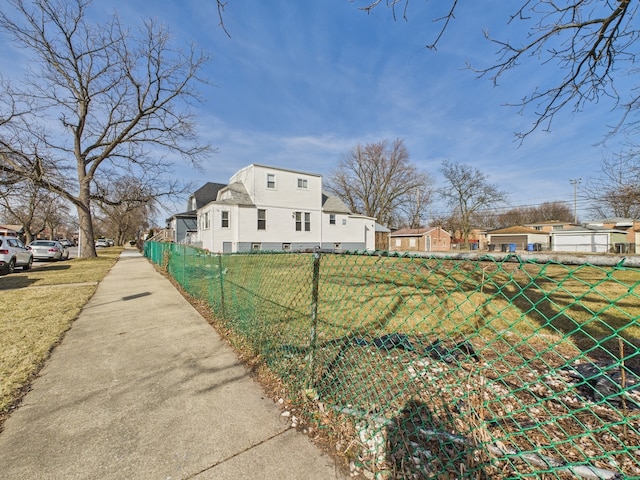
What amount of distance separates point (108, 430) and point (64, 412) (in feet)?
1.94

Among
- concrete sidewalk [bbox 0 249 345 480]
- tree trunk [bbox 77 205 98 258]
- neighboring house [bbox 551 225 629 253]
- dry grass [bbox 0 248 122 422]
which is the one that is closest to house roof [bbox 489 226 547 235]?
neighboring house [bbox 551 225 629 253]

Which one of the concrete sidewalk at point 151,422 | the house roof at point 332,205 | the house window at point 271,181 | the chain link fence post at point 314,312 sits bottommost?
the concrete sidewalk at point 151,422

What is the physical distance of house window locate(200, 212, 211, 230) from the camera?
65.1ft

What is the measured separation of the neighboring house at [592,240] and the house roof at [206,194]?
38.6m

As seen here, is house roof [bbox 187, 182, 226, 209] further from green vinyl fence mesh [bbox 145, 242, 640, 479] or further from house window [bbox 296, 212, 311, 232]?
green vinyl fence mesh [bbox 145, 242, 640, 479]

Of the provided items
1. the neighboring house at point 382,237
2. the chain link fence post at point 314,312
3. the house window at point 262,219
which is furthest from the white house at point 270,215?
the chain link fence post at point 314,312

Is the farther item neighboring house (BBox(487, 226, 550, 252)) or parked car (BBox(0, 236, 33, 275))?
neighboring house (BBox(487, 226, 550, 252))

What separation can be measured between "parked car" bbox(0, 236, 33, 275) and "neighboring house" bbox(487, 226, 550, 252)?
44503 millimetres

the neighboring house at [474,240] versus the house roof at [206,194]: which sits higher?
the house roof at [206,194]

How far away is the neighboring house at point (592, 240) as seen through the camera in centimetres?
3203

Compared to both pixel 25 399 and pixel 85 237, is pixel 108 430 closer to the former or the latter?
pixel 25 399

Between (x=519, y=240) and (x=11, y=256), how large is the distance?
156 feet

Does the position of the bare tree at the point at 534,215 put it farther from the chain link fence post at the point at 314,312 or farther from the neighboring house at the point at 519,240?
the chain link fence post at the point at 314,312

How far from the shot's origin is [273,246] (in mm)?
20516
